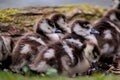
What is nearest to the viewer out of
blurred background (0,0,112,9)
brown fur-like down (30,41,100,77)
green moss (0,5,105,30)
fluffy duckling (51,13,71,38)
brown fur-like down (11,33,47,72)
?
brown fur-like down (30,41,100,77)

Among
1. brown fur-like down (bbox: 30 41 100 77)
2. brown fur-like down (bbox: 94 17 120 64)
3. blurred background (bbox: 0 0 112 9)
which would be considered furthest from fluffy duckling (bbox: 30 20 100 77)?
blurred background (bbox: 0 0 112 9)

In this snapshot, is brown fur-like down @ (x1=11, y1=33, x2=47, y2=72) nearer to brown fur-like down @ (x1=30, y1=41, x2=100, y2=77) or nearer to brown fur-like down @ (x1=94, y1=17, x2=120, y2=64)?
brown fur-like down @ (x1=30, y1=41, x2=100, y2=77)

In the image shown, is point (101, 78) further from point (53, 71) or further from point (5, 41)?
point (5, 41)

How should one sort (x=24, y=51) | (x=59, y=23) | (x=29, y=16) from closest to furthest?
(x=24, y=51) → (x=59, y=23) → (x=29, y=16)

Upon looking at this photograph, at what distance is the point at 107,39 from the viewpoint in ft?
20.6

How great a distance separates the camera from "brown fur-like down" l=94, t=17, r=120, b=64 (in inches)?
246

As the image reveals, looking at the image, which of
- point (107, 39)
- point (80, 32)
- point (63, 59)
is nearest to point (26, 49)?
point (63, 59)

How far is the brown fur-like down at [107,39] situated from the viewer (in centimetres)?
624

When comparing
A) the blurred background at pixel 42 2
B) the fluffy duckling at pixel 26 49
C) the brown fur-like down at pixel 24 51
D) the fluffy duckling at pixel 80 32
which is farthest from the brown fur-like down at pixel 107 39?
the blurred background at pixel 42 2

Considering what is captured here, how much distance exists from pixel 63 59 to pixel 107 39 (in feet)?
3.07

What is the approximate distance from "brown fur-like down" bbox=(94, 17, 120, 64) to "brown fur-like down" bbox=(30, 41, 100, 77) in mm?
561

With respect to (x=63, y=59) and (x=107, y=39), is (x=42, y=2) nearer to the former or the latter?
(x=107, y=39)

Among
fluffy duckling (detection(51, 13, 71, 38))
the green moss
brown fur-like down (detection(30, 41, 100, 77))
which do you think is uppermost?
fluffy duckling (detection(51, 13, 71, 38))

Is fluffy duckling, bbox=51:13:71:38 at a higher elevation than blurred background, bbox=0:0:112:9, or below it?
higher
